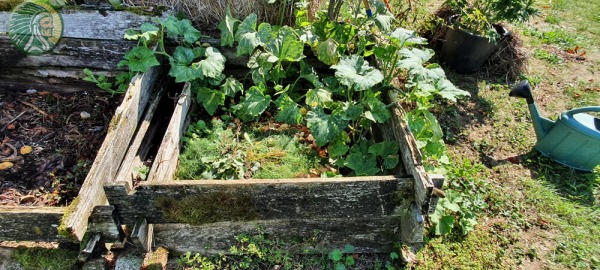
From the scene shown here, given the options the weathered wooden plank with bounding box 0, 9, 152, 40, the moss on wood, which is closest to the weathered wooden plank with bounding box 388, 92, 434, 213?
the moss on wood

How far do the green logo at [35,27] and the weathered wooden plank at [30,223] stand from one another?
1713 millimetres

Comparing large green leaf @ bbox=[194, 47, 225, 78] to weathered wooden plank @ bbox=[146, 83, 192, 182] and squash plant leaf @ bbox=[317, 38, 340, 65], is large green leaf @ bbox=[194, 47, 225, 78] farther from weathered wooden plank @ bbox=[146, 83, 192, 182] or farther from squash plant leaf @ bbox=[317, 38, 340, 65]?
squash plant leaf @ bbox=[317, 38, 340, 65]

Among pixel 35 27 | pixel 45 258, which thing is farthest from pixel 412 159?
pixel 35 27

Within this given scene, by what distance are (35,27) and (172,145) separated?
1822 mm

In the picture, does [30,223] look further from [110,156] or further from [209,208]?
[209,208]

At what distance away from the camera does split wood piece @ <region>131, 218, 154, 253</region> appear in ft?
6.95

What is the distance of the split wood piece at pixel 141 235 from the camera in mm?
2117

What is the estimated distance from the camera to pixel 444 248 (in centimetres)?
269

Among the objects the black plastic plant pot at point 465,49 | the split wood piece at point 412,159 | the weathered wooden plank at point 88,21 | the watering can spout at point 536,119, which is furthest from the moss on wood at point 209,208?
the black plastic plant pot at point 465,49

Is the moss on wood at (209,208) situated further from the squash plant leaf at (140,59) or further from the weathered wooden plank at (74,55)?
the weathered wooden plank at (74,55)

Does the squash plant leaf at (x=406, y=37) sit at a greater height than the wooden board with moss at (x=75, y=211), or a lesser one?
greater

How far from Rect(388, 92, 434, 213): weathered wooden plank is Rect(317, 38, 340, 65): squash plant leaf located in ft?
1.89

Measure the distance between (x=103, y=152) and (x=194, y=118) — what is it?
1023 mm

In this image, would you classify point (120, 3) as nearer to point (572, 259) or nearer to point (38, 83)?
point (38, 83)
